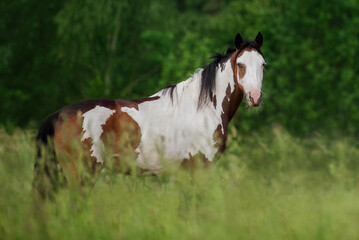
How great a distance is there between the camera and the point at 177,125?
17.6 feet

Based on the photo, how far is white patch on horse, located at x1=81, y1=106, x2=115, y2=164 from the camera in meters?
5.07

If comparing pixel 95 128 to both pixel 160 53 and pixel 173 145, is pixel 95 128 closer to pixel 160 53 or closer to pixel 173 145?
pixel 173 145

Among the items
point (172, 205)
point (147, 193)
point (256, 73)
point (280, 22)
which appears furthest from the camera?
point (280, 22)

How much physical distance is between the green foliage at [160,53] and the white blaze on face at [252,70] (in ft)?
18.9

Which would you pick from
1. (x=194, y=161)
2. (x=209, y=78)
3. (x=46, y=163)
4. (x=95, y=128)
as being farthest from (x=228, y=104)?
(x=46, y=163)

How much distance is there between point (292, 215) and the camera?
376cm

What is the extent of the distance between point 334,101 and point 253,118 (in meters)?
2.37

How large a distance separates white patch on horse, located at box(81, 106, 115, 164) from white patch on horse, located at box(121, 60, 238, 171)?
0.93 ft

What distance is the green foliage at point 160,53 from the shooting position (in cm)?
1342

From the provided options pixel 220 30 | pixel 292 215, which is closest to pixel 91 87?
pixel 292 215

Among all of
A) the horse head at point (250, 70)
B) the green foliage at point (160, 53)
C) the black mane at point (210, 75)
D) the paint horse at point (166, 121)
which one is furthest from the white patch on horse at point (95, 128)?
the green foliage at point (160, 53)

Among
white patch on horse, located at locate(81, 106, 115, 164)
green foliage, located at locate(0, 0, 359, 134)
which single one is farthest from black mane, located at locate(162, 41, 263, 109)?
green foliage, located at locate(0, 0, 359, 134)

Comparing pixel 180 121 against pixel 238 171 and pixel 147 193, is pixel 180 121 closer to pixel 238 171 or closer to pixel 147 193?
pixel 147 193

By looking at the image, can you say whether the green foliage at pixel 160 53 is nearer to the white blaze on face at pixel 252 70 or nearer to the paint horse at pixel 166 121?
the paint horse at pixel 166 121
